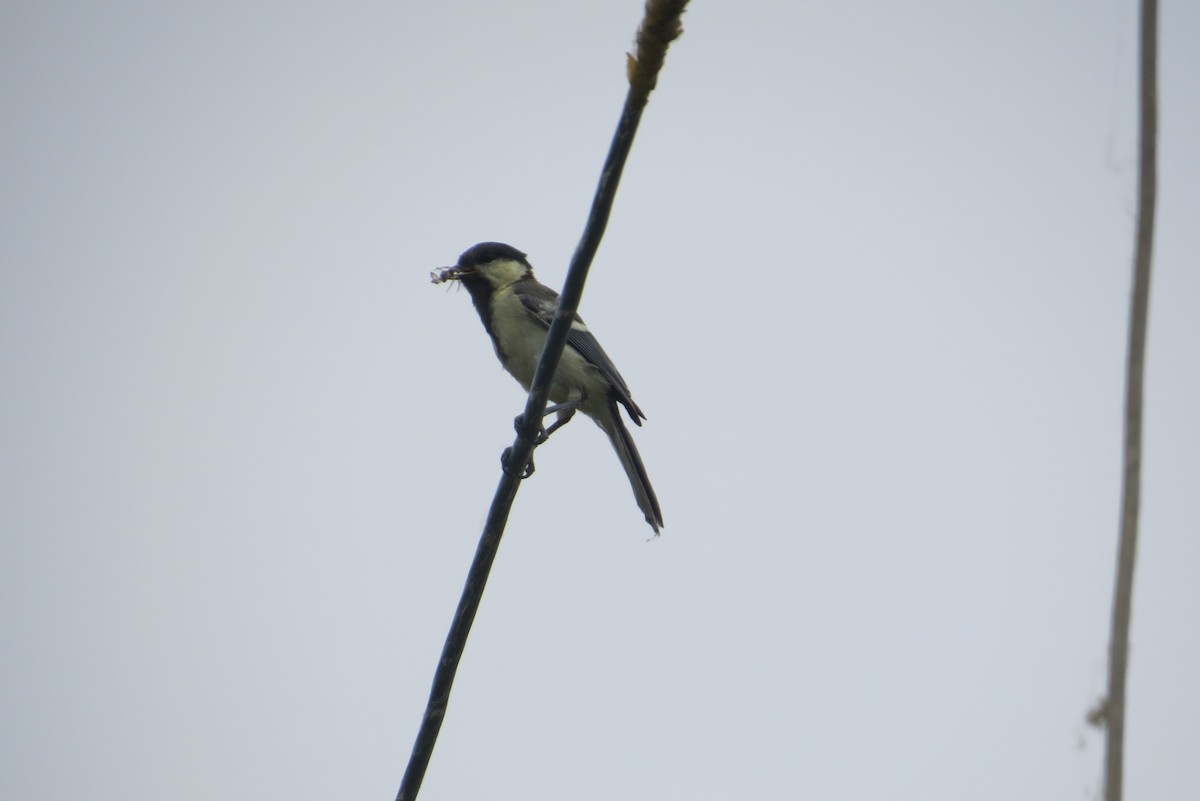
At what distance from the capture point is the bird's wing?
18.1 ft

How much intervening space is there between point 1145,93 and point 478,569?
2.08 m

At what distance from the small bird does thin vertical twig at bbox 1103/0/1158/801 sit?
4.06 m

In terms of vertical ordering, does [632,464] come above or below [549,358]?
above

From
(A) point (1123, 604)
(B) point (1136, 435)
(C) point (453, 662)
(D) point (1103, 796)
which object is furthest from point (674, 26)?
(C) point (453, 662)

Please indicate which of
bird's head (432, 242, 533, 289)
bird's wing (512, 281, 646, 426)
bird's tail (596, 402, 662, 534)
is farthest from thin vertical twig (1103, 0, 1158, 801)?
bird's head (432, 242, 533, 289)

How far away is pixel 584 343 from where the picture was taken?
564 cm

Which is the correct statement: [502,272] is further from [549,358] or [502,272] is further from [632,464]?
[549,358]

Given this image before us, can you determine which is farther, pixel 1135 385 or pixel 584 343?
pixel 584 343

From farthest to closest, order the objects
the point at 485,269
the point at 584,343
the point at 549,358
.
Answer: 1. the point at 485,269
2. the point at 584,343
3. the point at 549,358

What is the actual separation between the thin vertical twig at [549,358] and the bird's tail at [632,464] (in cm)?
204

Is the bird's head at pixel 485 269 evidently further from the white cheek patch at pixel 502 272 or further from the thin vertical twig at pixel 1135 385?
the thin vertical twig at pixel 1135 385

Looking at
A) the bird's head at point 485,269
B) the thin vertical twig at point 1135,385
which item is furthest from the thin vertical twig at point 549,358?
the bird's head at point 485,269

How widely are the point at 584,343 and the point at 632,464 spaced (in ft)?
2.45

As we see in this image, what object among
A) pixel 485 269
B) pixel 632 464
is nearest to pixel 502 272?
pixel 485 269
